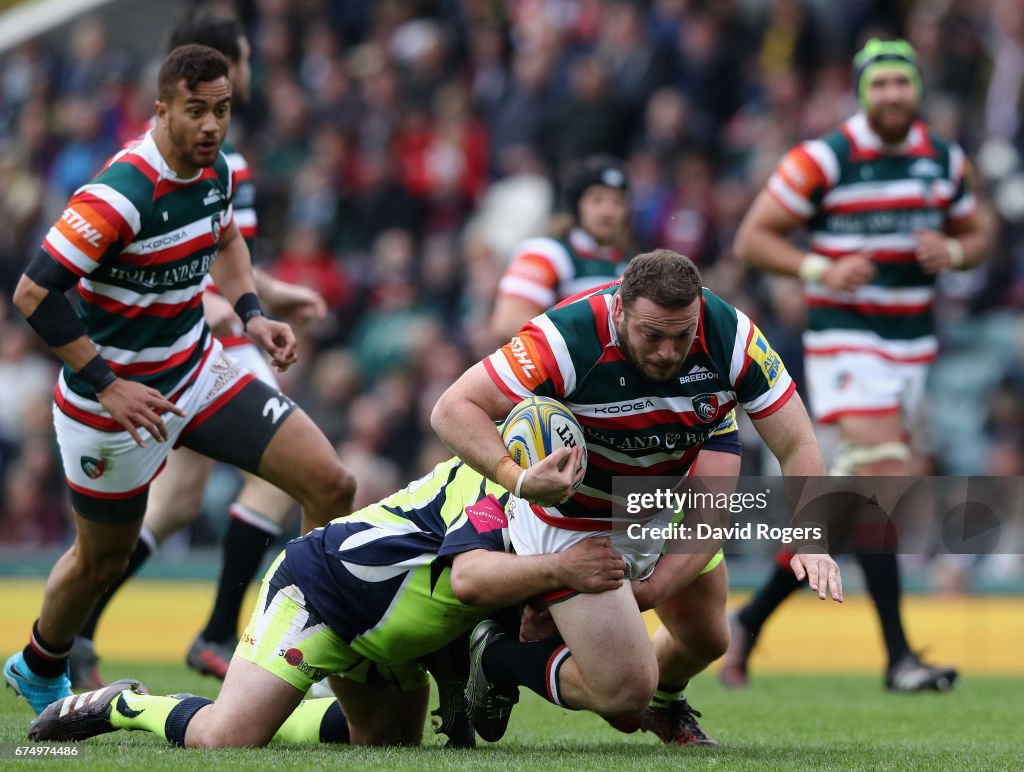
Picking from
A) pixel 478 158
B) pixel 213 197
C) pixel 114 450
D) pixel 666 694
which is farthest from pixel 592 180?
pixel 478 158

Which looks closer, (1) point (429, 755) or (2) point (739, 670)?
(1) point (429, 755)

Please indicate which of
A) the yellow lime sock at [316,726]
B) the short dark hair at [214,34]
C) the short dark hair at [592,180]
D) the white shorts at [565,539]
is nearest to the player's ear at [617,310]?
the white shorts at [565,539]

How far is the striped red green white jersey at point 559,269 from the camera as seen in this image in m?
8.12

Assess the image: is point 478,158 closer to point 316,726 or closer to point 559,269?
point 559,269

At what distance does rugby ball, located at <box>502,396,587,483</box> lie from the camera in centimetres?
490

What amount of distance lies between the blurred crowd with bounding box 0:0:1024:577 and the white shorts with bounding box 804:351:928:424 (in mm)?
2823

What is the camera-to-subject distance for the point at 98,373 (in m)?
5.74

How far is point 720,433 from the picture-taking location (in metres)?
5.85

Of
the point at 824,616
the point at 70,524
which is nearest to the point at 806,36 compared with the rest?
the point at 824,616

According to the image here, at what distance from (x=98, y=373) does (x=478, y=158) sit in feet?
31.3

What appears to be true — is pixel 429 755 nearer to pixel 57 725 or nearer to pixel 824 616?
pixel 57 725

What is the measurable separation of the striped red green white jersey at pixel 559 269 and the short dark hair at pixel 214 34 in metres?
1.82

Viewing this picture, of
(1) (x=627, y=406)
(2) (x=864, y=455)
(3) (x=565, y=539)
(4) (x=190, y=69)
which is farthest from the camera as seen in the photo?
(2) (x=864, y=455)

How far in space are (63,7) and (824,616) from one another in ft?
40.2
